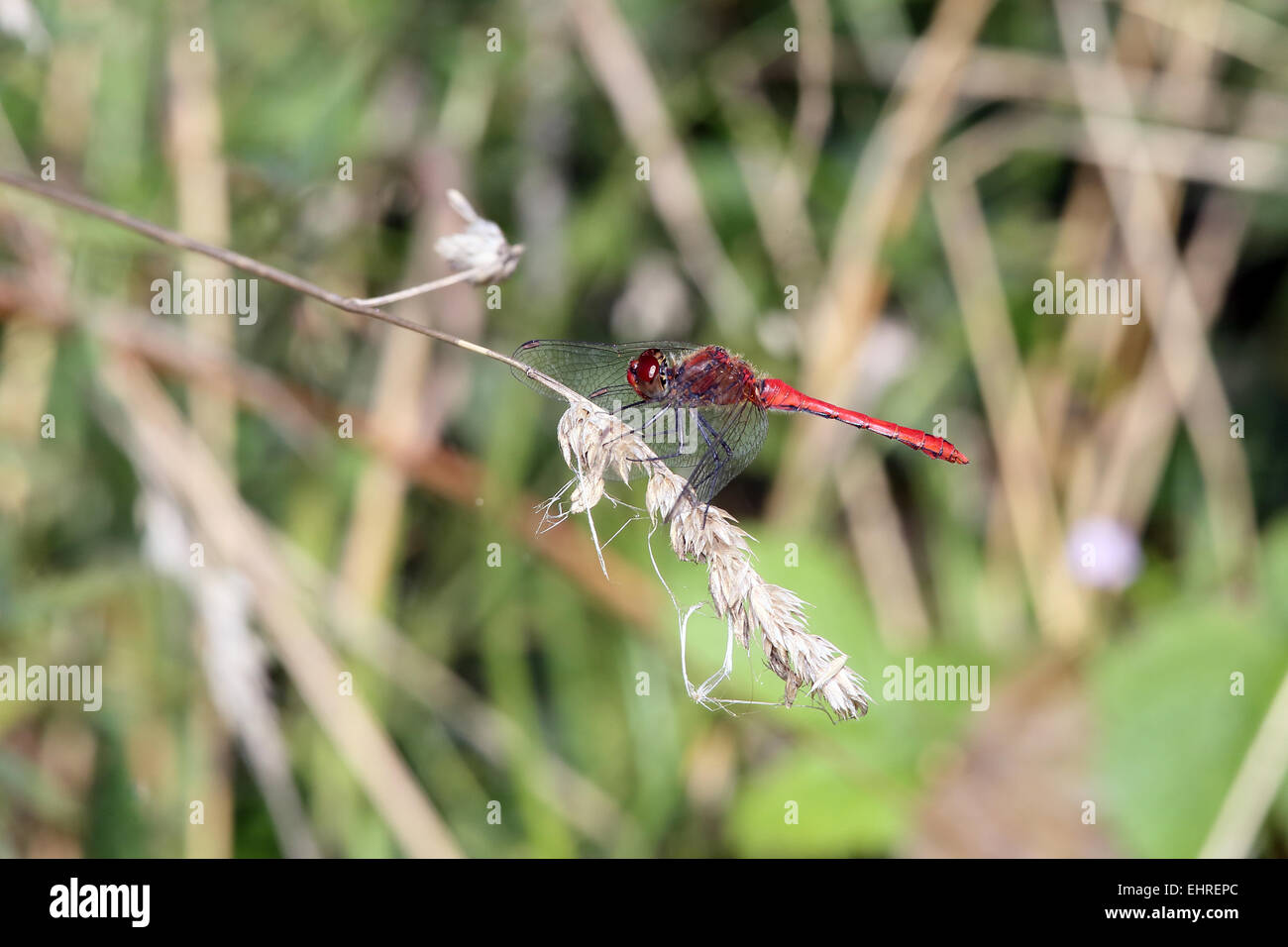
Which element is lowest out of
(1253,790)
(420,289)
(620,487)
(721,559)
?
(1253,790)

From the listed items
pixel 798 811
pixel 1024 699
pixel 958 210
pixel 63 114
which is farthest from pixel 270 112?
pixel 1024 699

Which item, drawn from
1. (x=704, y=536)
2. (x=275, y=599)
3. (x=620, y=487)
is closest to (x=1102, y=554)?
(x=620, y=487)

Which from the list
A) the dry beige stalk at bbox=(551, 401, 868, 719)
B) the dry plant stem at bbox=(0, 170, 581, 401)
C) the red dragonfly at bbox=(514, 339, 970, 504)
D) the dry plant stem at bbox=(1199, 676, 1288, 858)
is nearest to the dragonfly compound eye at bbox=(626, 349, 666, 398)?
the red dragonfly at bbox=(514, 339, 970, 504)

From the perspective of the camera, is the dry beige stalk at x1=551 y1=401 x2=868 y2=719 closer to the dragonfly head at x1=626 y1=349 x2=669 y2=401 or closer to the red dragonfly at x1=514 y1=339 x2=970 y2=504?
the red dragonfly at x1=514 y1=339 x2=970 y2=504

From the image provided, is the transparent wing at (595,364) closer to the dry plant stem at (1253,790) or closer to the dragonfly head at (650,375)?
the dragonfly head at (650,375)

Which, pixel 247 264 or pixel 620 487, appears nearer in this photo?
pixel 247 264

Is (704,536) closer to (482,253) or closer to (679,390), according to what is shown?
(482,253)

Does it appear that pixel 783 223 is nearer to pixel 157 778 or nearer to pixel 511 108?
pixel 511 108
